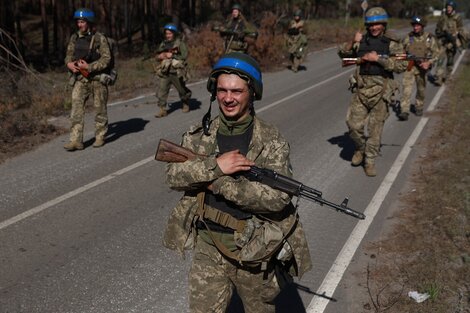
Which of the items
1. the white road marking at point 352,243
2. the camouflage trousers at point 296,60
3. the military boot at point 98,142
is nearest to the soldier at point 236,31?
the camouflage trousers at point 296,60

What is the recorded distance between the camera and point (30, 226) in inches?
214

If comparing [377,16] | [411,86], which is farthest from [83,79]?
[411,86]

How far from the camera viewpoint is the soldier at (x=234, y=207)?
2.67 meters

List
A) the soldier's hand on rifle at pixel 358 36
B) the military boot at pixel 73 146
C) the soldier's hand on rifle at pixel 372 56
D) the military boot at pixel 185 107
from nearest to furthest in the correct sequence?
the soldier's hand on rifle at pixel 372 56, the soldier's hand on rifle at pixel 358 36, the military boot at pixel 73 146, the military boot at pixel 185 107

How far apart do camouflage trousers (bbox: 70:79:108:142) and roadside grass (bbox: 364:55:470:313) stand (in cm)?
493

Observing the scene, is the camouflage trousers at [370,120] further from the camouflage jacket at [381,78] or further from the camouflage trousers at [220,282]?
the camouflage trousers at [220,282]

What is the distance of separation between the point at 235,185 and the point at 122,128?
7436mm

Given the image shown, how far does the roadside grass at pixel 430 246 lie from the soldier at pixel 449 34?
7845mm

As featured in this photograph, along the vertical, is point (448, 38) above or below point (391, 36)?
below

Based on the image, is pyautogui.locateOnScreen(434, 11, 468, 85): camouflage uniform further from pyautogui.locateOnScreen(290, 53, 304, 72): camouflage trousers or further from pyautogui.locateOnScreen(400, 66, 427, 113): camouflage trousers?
pyautogui.locateOnScreen(290, 53, 304, 72): camouflage trousers

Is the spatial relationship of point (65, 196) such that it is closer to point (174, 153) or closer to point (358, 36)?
point (174, 153)

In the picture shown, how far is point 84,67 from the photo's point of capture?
781 centimetres

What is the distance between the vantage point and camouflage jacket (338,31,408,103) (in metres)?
7.00

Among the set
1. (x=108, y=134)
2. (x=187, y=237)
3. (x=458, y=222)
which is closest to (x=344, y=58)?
(x=458, y=222)
